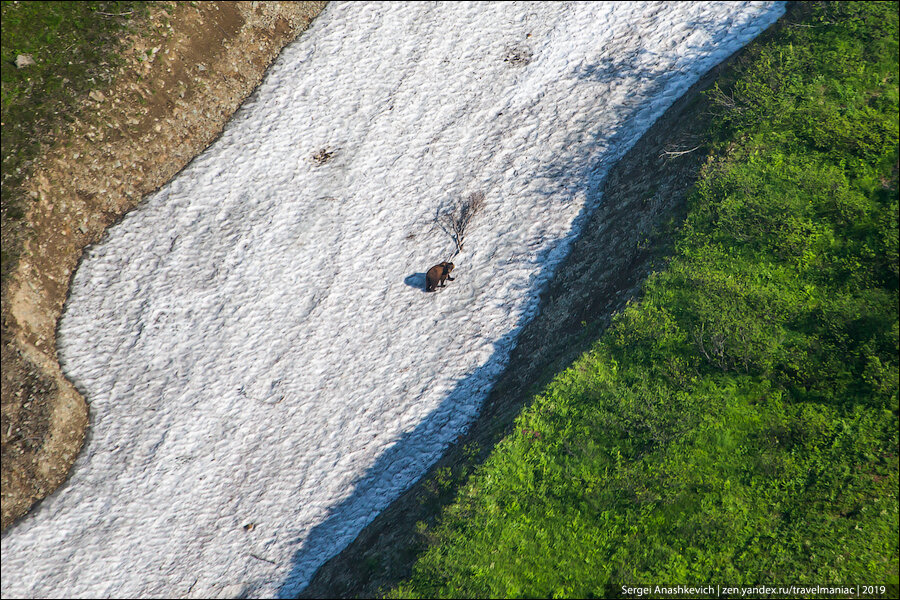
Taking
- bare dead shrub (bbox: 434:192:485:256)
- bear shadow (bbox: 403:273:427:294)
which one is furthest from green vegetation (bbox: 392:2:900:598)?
bare dead shrub (bbox: 434:192:485:256)

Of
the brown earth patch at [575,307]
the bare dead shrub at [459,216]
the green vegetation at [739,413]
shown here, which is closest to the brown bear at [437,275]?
the bare dead shrub at [459,216]

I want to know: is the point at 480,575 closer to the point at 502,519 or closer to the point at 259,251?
the point at 502,519

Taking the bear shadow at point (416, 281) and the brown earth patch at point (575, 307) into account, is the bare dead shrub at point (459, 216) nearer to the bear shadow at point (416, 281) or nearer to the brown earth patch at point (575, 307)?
the bear shadow at point (416, 281)

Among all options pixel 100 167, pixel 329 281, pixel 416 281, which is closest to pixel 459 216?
pixel 416 281

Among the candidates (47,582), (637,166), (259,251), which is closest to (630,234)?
(637,166)

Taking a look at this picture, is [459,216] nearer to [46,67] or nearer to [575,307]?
[575,307]

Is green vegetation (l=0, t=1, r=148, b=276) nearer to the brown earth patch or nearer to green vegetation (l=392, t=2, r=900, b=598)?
the brown earth patch
